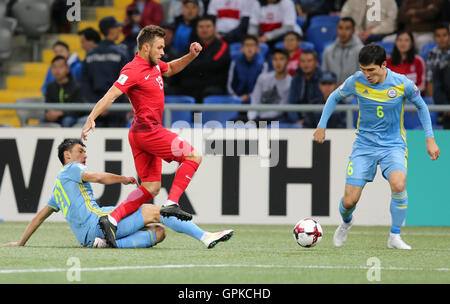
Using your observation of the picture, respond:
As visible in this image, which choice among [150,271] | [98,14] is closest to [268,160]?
[150,271]

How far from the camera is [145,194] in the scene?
25.9 ft

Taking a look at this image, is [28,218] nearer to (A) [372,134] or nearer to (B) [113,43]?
(B) [113,43]

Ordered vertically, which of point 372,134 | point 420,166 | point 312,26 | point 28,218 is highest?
point 312,26

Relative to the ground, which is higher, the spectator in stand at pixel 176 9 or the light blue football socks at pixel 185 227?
the spectator in stand at pixel 176 9

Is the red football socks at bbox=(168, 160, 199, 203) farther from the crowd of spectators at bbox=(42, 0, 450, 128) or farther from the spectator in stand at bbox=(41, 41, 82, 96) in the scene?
the spectator in stand at bbox=(41, 41, 82, 96)

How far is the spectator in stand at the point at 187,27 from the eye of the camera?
13766mm

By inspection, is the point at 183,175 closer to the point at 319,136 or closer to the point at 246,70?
the point at 319,136

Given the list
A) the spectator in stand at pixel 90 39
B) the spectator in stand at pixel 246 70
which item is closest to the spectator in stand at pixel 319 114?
the spectator in stand at pixel 246 70

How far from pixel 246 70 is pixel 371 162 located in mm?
5010

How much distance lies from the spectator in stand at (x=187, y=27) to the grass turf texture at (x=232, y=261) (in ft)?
16.3

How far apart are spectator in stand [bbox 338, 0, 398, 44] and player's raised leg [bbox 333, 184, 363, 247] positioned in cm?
552

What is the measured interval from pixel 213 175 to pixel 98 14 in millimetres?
6218

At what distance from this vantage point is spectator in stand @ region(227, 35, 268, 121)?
13055mm

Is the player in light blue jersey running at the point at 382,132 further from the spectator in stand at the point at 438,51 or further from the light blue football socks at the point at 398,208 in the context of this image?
the spectator in stand at the point at 438,51
